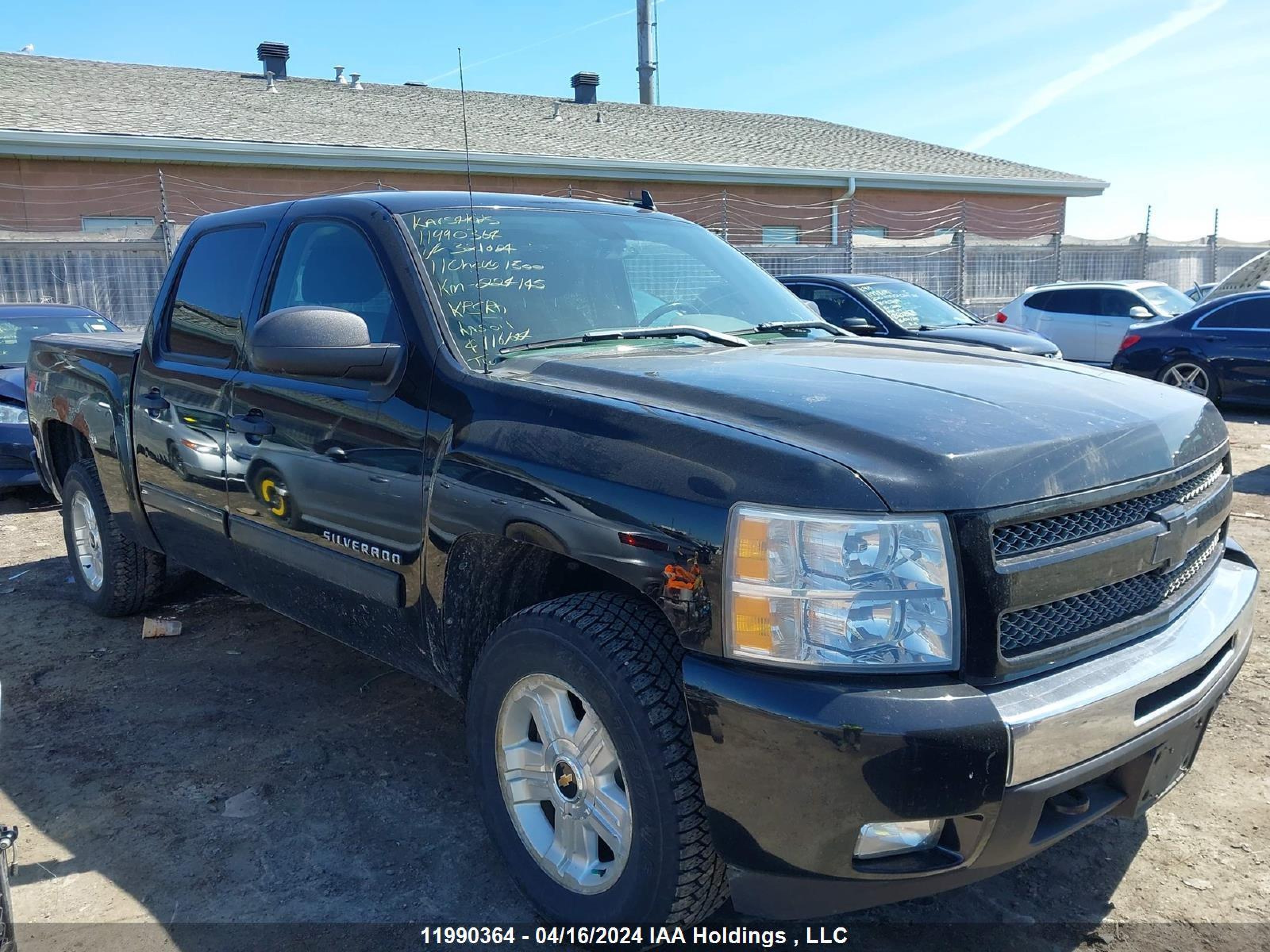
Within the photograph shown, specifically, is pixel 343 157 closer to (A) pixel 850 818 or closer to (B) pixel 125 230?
(B) pixel 125 230

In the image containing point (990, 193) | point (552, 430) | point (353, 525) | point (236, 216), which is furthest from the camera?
point (990, 193)

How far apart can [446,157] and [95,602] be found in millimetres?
13098

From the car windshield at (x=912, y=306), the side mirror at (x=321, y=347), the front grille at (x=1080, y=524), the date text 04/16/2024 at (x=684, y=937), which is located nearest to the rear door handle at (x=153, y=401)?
the side mirror at (x=321, y=347)

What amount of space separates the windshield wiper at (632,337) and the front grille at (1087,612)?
4.54 ft

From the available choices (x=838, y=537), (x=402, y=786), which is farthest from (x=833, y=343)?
(x=402, y=786)

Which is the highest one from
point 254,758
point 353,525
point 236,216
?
point 236,216

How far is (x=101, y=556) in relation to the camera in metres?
5.11

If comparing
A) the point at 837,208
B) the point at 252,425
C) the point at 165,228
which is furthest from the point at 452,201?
the point at 837,208

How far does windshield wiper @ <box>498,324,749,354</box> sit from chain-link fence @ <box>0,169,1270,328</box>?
9.43m

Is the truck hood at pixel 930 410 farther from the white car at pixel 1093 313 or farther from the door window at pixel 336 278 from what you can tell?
the white car at pixel 1093 313

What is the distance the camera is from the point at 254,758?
11.8ft

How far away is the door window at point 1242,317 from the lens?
1117 cm

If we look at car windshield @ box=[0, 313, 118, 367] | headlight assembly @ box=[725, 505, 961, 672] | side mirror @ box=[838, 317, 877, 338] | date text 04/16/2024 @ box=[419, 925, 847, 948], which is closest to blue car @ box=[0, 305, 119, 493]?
car windshield @ box=[0, 313, 118, 367]

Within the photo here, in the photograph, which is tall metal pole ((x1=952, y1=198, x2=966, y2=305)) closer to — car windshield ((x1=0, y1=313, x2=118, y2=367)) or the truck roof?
car windshield ((x1=0, y1=313, x2=118, y2=367))
